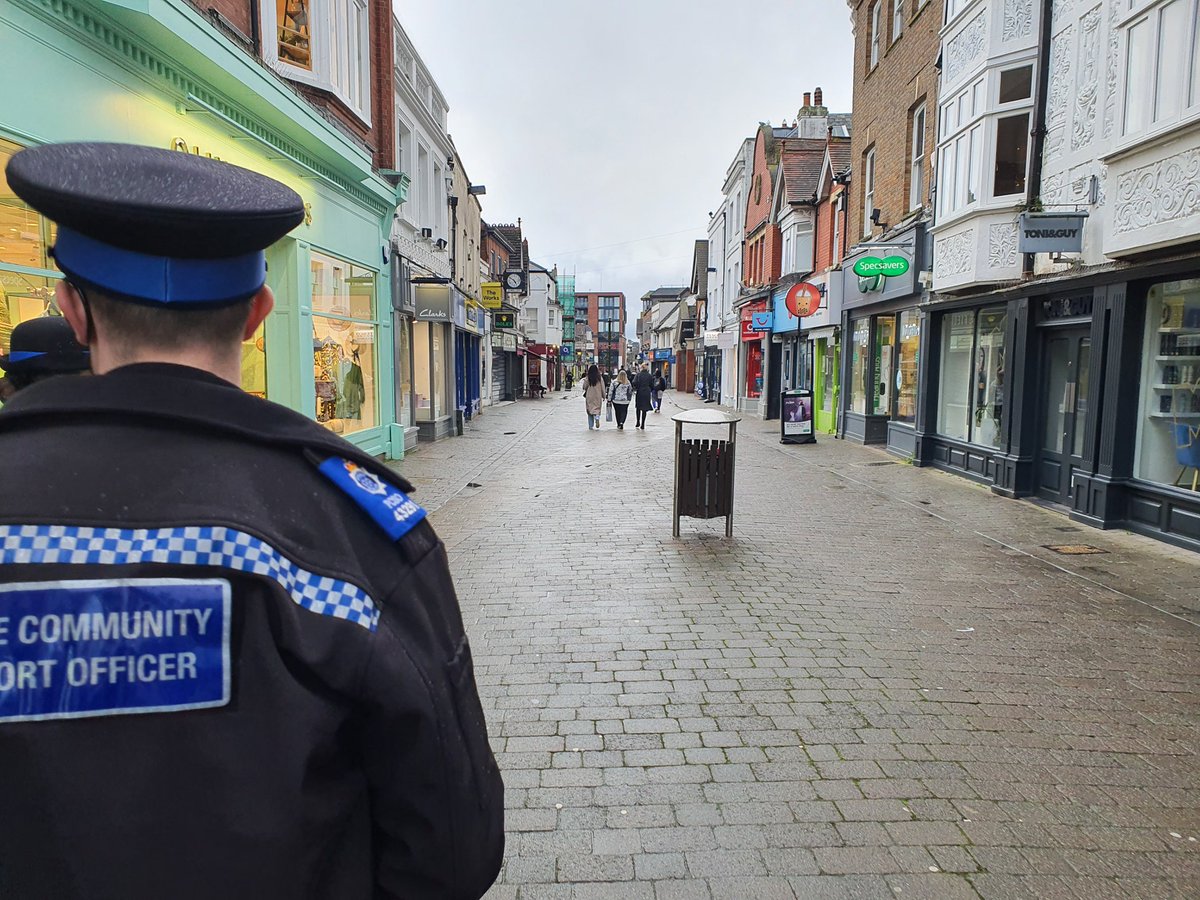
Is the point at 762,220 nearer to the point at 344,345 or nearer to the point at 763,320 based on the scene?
the point at 763,320

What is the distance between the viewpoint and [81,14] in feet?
18.5

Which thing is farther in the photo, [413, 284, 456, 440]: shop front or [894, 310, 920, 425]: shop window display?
[413, 284, 456, 440]: shop front

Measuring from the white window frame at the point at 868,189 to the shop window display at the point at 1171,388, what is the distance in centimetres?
964

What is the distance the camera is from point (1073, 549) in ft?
26.0

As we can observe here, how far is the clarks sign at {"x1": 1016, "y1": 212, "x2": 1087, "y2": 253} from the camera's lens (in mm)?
9234

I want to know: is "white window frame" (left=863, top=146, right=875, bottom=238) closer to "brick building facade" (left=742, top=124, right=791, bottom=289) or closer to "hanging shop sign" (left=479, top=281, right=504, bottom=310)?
"brick building facade" (left=742, top=124, right=791, bottom=289)

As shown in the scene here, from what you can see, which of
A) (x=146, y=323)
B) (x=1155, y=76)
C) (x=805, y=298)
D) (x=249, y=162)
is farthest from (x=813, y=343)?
(x=146, y=323)

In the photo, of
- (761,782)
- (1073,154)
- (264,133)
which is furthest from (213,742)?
(1073,154)

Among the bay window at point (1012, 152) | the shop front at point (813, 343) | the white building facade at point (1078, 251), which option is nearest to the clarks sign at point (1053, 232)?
the white building facade at point (1078, 251)

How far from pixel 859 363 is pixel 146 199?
18759mm

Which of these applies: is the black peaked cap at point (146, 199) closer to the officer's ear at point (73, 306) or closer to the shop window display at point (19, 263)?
the officer's ear at point (73, 306)

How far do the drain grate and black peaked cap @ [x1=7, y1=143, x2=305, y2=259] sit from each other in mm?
8363

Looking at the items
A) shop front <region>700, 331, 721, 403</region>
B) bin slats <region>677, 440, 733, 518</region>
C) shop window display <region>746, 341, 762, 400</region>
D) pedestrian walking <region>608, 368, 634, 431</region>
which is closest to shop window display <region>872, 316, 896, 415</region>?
pedestrian walking <region>608, 368, 634, 431</region>

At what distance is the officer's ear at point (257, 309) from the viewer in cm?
128
